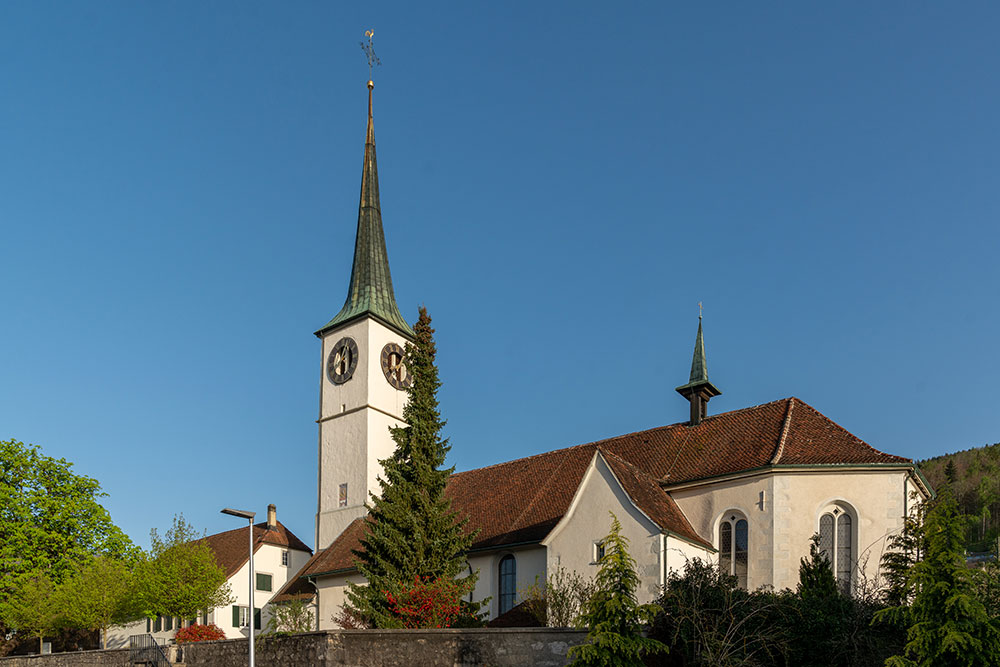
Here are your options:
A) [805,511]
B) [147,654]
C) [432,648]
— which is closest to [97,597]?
[147,654]

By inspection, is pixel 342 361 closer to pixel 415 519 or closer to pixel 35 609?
pixel 35 609

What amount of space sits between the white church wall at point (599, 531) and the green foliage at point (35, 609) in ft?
73.3

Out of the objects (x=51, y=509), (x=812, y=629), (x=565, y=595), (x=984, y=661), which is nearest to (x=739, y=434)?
(x=565, y=595)

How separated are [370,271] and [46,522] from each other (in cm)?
1968

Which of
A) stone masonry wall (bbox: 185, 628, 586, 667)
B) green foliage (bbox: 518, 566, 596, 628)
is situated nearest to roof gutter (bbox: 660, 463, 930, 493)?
green foliage (bbox: 518, 566, 596, 628)

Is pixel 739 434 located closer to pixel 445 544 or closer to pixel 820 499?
pixel 820 499

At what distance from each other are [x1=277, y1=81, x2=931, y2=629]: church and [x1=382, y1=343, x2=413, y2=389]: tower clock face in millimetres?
7229

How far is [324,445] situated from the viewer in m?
45.4

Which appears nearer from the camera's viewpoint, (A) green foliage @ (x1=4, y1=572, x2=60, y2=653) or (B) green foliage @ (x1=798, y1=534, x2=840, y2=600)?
(B) green foliage @ (x1=798, y1=534, x2=840, y2=600)

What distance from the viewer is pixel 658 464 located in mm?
32906

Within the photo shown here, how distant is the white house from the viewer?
4612cm

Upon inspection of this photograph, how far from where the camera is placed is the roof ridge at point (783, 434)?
28922 mm

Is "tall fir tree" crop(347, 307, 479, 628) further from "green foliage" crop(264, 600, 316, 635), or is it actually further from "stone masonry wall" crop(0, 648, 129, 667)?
"green foliage" crop(264, 600, 316, 635)

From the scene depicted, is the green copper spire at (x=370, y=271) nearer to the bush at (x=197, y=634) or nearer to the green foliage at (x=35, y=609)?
the green foliage at (x=35, y=609)
